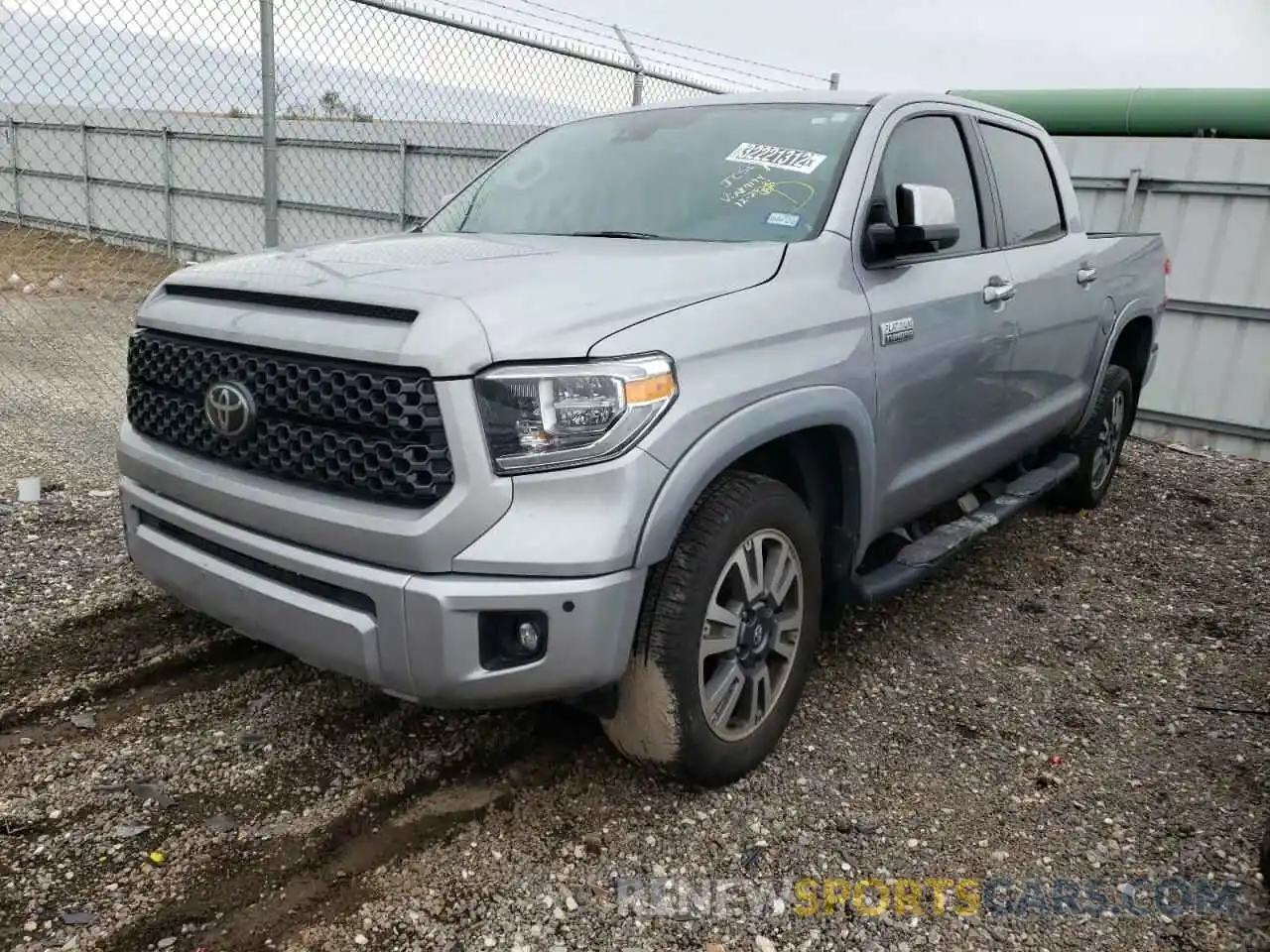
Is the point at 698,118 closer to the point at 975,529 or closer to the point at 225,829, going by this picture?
the point at 975,529

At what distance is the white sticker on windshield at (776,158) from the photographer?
328cm

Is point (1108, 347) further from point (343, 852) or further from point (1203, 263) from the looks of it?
point (343, 852)

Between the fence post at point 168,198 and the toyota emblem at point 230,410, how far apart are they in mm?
14471

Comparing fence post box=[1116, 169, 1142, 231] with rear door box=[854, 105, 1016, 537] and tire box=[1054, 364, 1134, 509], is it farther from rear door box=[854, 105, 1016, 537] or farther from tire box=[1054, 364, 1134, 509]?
rear door box=[854, 105, 1016, 537]

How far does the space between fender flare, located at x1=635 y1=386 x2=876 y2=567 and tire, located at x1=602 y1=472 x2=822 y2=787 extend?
115mm

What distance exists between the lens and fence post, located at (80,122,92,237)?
15.9 metres

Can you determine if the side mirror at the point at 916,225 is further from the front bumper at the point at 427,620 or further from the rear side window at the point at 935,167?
the front bumper at the point at 427,620

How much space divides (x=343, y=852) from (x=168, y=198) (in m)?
15.1

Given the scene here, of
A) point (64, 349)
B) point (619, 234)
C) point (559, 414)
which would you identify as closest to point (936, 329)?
point (619, 234)

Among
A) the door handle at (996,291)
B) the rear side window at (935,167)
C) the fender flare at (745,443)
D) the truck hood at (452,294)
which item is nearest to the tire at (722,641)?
the fender flare at (745,443)

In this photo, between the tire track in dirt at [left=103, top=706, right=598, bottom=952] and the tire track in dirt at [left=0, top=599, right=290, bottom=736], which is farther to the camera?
the tire track in dirt at [left=0, top=599, right=290, bottom=736]

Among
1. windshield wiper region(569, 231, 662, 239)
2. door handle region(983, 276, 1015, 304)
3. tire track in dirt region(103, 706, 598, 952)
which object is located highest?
windshield wiper region(569, 231, 662, 239)

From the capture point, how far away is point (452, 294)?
2307mm

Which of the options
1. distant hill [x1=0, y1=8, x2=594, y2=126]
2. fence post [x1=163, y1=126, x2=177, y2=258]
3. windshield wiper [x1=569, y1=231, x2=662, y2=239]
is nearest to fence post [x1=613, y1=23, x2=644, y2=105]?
distant hill [x1=0, y1=8, x2=594, y2=126]
